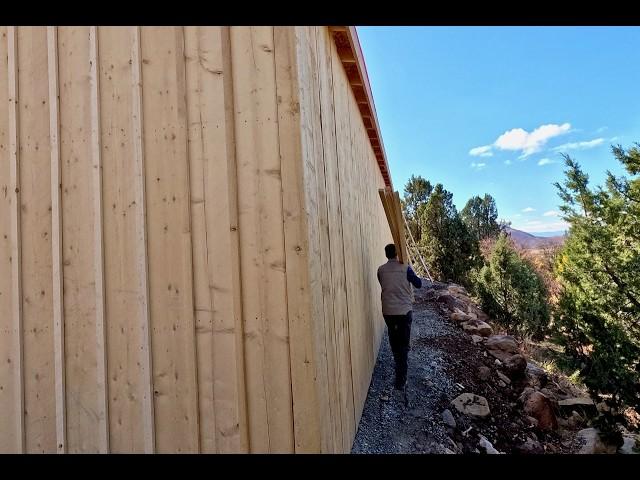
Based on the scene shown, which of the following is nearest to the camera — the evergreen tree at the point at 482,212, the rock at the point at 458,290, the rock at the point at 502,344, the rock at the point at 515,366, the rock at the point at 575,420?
the rock at the point at 575,420

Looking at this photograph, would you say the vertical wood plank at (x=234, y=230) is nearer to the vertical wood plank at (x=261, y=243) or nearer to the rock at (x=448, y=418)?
the vertical wood plank at (x=261, y=243)

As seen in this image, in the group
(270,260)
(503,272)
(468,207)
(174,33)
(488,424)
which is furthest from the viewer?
(468,207)

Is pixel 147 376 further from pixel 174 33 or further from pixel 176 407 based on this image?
pixel 174 33

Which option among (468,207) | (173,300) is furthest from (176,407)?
(468,207)

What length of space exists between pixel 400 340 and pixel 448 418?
42.0 inches

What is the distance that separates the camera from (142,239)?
2068mm

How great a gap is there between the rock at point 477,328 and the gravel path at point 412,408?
1.70 metres

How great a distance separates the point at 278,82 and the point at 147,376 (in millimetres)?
1891

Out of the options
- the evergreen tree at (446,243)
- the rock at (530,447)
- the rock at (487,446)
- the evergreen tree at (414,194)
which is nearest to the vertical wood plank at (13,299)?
the rock at (487,446)

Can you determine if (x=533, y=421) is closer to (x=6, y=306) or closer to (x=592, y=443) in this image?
(x=592, y=443)

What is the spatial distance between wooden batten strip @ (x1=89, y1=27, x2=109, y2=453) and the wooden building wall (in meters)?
0.01

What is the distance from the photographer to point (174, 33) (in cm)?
211

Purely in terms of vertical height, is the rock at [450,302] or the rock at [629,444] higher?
the rock at [450,302]

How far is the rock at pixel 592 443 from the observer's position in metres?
4.74
